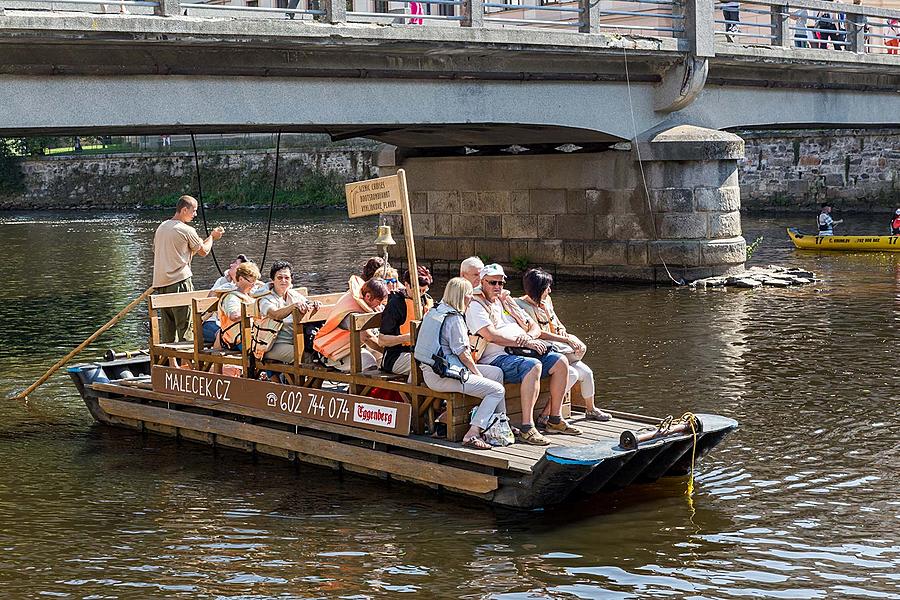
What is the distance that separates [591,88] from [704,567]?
46.9ft

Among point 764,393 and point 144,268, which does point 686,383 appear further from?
point 144,268

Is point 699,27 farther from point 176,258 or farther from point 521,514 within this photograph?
point 521,514

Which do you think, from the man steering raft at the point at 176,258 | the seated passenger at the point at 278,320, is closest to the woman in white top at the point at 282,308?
the seated passenger at the point at 278,320

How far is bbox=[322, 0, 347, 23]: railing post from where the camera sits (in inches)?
668

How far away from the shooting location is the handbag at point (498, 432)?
9.81m

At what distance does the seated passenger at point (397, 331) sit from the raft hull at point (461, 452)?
23.3 inches

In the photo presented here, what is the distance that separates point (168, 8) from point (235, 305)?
16.0 ft

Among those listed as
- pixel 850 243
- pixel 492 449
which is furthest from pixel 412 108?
pixel 850 243

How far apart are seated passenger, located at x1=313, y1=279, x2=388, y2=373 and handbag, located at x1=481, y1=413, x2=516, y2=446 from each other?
1.39 metres

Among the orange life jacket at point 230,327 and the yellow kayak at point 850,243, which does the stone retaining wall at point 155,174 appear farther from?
the orange life jacket at point 230,327

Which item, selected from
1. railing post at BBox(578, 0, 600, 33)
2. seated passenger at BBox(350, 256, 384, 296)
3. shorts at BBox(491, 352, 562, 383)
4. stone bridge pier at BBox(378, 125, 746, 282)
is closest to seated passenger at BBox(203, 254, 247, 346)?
seated passenger at BBox(350, 256, 384, 296)

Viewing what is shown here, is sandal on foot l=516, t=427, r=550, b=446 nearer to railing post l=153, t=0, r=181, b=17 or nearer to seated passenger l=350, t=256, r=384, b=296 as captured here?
seated passenger l=350, t=256, r=384, b=296

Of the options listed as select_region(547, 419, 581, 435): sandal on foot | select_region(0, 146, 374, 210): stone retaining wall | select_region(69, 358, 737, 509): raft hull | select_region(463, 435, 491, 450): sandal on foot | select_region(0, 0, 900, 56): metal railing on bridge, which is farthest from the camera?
select_region(0, 146, 374, 210): stone retaining wall

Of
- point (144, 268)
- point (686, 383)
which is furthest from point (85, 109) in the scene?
point (144, 268)
